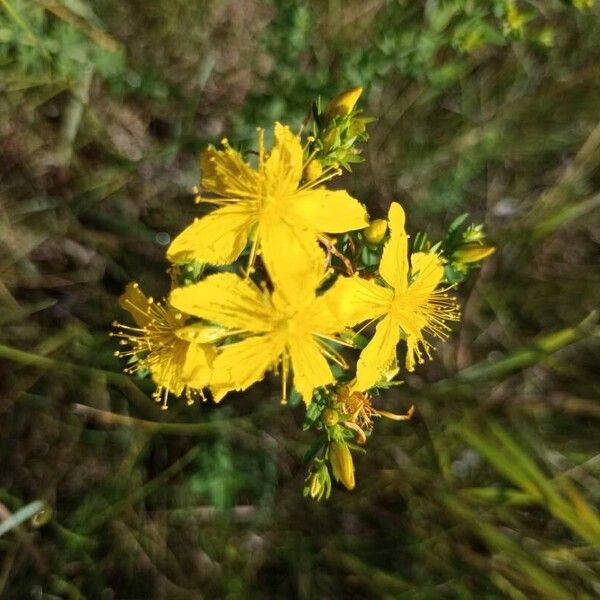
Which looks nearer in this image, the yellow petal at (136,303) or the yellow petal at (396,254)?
the yellow petal at (396,254)

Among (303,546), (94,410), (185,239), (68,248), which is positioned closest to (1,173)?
(68,248)

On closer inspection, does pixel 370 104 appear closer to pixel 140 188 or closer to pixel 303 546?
pixel 140 188

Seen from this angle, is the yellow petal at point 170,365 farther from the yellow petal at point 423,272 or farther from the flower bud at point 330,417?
the yellow petal at point 423,272

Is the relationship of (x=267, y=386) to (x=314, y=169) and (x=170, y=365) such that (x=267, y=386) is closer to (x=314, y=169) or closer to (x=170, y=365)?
(x=170, y=365)

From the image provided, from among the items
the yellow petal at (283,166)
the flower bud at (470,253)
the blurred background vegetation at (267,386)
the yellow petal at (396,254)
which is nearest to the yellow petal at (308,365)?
the yellow petal at (396,254)

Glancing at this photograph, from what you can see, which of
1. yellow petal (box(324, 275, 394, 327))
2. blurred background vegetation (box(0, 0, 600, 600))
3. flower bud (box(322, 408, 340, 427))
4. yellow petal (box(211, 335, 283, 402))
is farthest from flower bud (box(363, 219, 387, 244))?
blurred background vegetation (box(0, 0, 600, 600))

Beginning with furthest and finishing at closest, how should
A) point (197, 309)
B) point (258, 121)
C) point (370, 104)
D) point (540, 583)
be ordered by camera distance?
point (370, 104)
point (258, 121)
point (540, 583)
point (197, 309)

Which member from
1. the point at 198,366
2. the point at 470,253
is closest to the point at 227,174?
the point at 198,366
